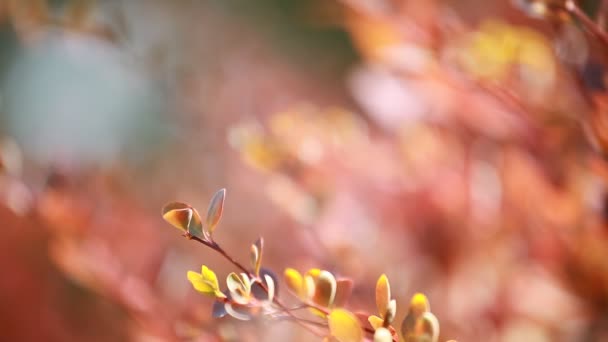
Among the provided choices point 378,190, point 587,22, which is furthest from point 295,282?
point 378,190

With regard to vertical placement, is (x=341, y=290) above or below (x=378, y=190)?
below

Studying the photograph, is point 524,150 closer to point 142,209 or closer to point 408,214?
point 408,214

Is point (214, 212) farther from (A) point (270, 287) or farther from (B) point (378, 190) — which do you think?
(B) point (378, 190)

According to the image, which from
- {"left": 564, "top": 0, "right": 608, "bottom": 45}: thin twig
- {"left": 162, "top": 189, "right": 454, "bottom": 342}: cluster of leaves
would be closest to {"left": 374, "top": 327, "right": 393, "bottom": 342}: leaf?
{"left": 162, "top": 189, "right": 454, "bottom": 342}: cluster of leaves

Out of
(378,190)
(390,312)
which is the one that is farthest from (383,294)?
(378,190)

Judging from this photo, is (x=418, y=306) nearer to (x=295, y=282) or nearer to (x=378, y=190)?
(x=295, y=282)

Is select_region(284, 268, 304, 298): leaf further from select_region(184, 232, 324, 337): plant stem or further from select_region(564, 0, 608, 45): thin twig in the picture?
select_region(564, 0, 608, 45): thin twig

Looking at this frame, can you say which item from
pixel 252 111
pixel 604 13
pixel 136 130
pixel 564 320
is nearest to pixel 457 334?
pixel 564 320

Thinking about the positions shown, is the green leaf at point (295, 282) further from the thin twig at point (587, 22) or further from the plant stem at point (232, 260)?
the thin twig at point (587, 22)

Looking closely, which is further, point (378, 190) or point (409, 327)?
point (378, 190)
